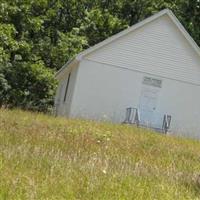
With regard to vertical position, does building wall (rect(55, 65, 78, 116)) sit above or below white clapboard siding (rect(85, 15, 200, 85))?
below

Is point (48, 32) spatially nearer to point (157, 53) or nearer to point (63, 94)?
point (63, 94)

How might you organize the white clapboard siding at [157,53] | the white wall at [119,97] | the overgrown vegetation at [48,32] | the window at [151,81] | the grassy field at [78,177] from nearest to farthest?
the grassy field at [78,177]
the white wall at [119,97]
the white clapboard siding at [157,53]
the window at [151,81]
the overgrown vegetation at [48,32]

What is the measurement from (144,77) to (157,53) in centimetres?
162

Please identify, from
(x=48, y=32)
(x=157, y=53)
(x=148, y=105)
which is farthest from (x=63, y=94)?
(x=48, y=32)

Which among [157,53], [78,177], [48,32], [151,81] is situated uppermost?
[48,32]

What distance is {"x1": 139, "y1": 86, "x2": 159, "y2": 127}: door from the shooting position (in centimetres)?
2953

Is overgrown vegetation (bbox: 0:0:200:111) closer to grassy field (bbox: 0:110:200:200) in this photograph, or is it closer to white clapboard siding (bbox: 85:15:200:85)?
white clapboard siding (bbox: 85:15:200:85)

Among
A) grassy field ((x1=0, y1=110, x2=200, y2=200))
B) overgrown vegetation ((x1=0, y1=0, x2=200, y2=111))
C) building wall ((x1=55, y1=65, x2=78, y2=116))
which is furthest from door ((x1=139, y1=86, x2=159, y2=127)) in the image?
grassy field ((x1=0, y1=110, x2=200, y2=200))

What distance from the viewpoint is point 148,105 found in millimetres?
29750

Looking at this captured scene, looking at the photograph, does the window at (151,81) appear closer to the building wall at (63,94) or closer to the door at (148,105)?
the door at (148,105)

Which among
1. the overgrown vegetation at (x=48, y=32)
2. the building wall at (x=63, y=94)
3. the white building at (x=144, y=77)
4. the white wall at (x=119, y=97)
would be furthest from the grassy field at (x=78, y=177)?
the overgrown vegetation at (x=48, y=32)

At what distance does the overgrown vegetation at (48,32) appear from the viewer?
36125 millimetres

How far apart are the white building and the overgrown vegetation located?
5354 millimetres

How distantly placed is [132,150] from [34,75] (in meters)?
23.2
